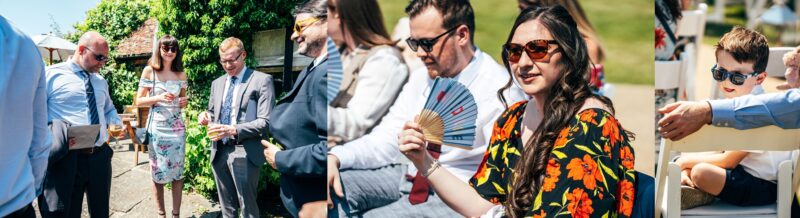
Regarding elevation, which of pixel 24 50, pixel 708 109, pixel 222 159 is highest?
pixel 24 50

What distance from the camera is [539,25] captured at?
1672 millimetres

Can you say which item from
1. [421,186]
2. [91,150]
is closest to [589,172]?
[421,186]

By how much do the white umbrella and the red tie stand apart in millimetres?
4028

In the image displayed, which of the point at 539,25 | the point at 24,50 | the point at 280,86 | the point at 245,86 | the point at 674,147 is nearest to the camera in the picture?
the point at 539,25

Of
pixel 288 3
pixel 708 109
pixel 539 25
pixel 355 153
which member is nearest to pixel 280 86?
pixel 288 3

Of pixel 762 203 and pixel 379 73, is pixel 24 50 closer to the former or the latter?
pixel 379 73

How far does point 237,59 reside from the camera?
3615 millimetres

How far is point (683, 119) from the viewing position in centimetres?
178

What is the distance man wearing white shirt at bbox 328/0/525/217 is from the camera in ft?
5.94

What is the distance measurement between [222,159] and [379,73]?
202 cm

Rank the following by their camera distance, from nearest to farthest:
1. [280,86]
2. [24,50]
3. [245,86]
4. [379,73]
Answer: [24,50], [379,73], [245,86], [280,86]

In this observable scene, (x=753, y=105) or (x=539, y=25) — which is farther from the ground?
(x=539, y=25)

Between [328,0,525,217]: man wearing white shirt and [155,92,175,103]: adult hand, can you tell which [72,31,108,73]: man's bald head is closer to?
[155,92,175,103]: adult hand

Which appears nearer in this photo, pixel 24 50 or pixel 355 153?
pixel 24 50
